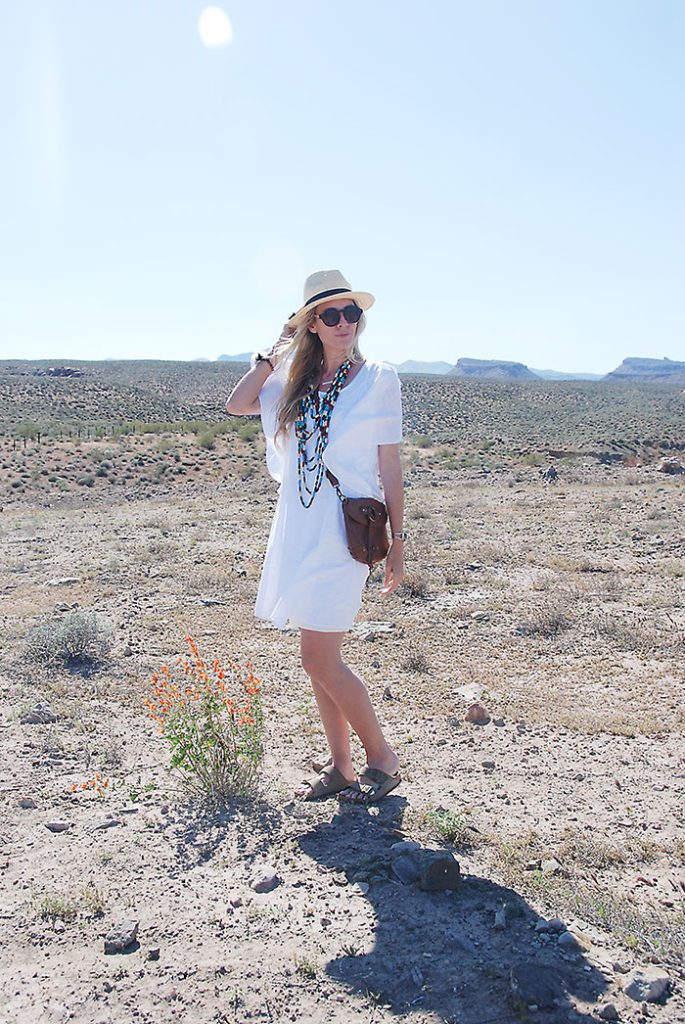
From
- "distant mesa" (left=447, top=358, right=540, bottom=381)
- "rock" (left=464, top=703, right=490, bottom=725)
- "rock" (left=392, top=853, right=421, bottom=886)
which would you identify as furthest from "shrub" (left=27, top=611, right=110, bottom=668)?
"distant mesa" (left=447, top=358, right=540, bottom=381)

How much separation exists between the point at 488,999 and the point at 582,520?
30.2 ft

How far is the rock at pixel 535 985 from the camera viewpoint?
2219 millimetres

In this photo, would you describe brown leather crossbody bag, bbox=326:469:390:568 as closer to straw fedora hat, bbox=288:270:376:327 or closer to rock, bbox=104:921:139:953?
straw fedora hat, bbox=288:270:376:327

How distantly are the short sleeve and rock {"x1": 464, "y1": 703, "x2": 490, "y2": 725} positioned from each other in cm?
186

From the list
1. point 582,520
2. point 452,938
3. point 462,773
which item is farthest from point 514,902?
point 582,520

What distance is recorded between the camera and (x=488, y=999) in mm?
2242

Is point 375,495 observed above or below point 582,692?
above

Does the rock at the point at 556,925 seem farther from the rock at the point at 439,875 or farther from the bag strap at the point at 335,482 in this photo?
the bag strap at the point at 335,482

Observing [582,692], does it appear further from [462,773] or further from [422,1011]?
[422,1011]

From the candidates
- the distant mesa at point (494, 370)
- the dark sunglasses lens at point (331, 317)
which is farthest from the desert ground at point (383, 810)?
the distant mesa at point (494, 370)

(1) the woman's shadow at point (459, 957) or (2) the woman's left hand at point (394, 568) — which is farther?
(2) the woman's left hand at point (394, 568)

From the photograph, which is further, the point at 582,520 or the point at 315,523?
the point at 582,520

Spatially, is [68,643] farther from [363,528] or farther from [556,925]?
[556,925]

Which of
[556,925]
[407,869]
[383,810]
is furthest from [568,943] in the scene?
[383,810]
